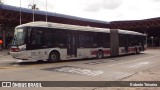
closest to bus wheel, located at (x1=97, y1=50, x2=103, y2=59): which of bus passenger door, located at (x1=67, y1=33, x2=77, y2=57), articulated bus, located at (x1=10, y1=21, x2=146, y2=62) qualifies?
articulated bus, located at (x1=10, y1=21, x2=146, y2=62)

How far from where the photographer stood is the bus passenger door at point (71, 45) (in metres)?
21.1

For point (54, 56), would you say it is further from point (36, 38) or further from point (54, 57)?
point (36, 38)

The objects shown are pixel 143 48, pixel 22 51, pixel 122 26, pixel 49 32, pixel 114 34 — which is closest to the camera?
pixel 22 51

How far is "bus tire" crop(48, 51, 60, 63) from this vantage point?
19.7m

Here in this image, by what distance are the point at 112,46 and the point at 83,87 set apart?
17.4m

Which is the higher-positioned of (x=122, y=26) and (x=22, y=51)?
(x=122, y=26)

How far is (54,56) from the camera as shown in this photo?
2002 cm

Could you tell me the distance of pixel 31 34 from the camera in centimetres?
1838

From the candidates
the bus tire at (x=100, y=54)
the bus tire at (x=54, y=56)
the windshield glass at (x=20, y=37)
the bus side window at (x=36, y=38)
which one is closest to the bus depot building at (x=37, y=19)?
the bus tire at (x=100, y=54)

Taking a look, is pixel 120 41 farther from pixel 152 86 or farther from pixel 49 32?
pixel 152 86

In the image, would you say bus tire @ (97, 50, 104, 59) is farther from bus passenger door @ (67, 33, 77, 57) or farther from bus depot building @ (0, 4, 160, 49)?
bus depot building @ (0, 4, 160, 49)

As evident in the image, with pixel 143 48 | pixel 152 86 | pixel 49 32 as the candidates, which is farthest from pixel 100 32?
pixel 152 86

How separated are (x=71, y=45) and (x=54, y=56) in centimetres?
203

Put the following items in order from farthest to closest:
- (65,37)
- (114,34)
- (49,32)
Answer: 1. (114,34)
2. (65,37)
3. (49,32)
